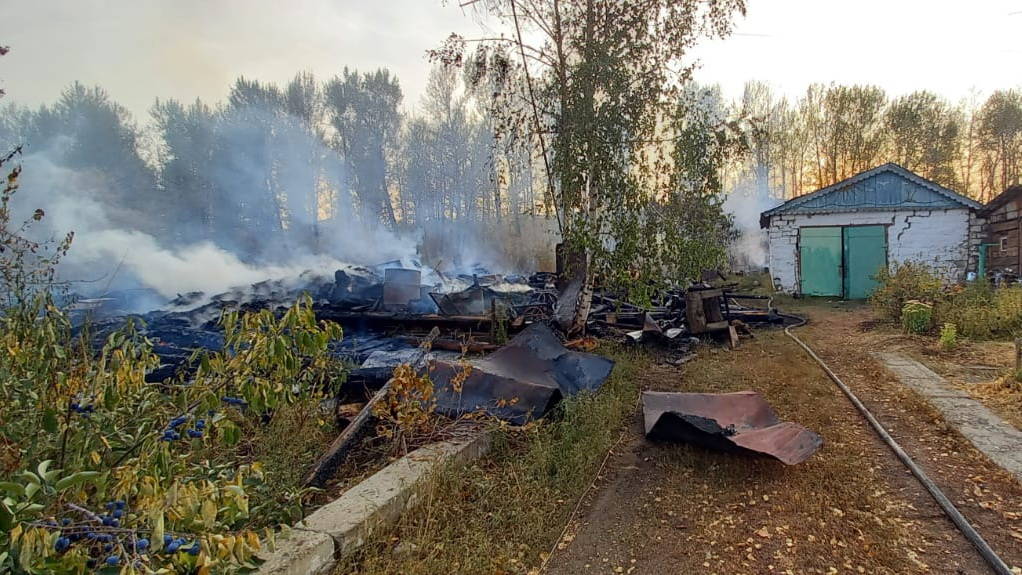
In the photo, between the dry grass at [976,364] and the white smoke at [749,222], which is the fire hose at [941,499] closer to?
the dry grass at [976,364]

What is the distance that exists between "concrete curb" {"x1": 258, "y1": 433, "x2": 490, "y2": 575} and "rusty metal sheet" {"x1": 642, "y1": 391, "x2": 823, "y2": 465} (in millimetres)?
1820

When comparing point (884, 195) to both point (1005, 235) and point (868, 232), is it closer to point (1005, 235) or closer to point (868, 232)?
point (868, 232)

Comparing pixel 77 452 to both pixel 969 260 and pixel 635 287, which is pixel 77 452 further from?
pixel 969 260

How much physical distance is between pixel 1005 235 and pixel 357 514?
1958 cm

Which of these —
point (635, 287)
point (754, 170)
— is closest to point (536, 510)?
point (635, 287)

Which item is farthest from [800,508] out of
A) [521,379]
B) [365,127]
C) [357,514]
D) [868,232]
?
[365,127]

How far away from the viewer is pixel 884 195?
47.0ft

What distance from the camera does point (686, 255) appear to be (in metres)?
7.15

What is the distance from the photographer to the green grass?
110 inches

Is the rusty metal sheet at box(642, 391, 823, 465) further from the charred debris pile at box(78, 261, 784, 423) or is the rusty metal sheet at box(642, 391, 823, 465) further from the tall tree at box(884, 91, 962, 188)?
the tall tree at box(884, 91, 962, 188)

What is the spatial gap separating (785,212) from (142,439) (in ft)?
56.4

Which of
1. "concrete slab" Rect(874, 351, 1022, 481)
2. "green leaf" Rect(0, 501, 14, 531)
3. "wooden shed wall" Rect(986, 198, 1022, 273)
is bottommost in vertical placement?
"concrete slab" Rect(874, 351, 1022, 481)

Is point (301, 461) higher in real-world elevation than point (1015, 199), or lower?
lower

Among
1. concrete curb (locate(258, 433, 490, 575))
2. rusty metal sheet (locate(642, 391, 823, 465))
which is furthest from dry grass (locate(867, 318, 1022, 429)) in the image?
concrete curb (locate(258, 433, 490, 575))
